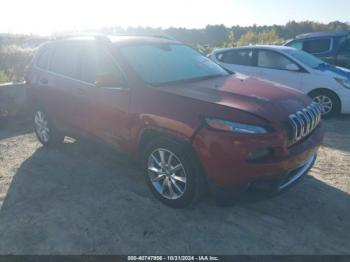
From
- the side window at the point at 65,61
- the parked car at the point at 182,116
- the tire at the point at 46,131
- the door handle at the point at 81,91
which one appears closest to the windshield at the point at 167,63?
the parked car at the point at 182,116

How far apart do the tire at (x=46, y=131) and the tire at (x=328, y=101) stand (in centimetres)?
525

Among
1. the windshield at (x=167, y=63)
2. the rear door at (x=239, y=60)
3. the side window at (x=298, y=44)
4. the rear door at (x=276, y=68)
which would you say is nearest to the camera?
the windshield at (x=167, y=63)

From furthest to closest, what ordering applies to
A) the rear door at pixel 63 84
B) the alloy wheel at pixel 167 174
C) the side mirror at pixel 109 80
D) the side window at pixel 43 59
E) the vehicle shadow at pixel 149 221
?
1. the side window at pixel 43 59
2. the rear door at pixel 63 84
3. the side mirror at pixel 109 80
4. the alloy wheel at pixel 167 174
5. the vehicle shadow at pixel 149 221

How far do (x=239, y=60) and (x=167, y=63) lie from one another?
13.8 ft

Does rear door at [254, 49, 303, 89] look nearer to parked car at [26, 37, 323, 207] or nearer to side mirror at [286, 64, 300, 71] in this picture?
side mirror at [286, 64, 300, 71]

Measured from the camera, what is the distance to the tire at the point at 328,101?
696cm

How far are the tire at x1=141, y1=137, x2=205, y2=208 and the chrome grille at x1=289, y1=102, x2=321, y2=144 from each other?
99cm

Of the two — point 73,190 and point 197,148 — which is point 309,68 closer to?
point 197,148

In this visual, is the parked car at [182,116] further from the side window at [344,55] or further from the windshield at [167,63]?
the side window at [344,55]

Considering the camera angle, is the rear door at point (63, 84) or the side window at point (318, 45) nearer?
the rear door at point (63, 84)

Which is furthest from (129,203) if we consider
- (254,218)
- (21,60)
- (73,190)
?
(21,60)

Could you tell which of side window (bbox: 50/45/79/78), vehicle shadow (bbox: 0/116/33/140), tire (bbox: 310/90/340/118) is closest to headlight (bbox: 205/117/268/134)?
side window (bbox: 50/45/79/78)

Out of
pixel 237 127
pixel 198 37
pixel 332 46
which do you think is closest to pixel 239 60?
pixel 332 46

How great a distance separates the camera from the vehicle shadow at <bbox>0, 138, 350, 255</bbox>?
304 centimetres
